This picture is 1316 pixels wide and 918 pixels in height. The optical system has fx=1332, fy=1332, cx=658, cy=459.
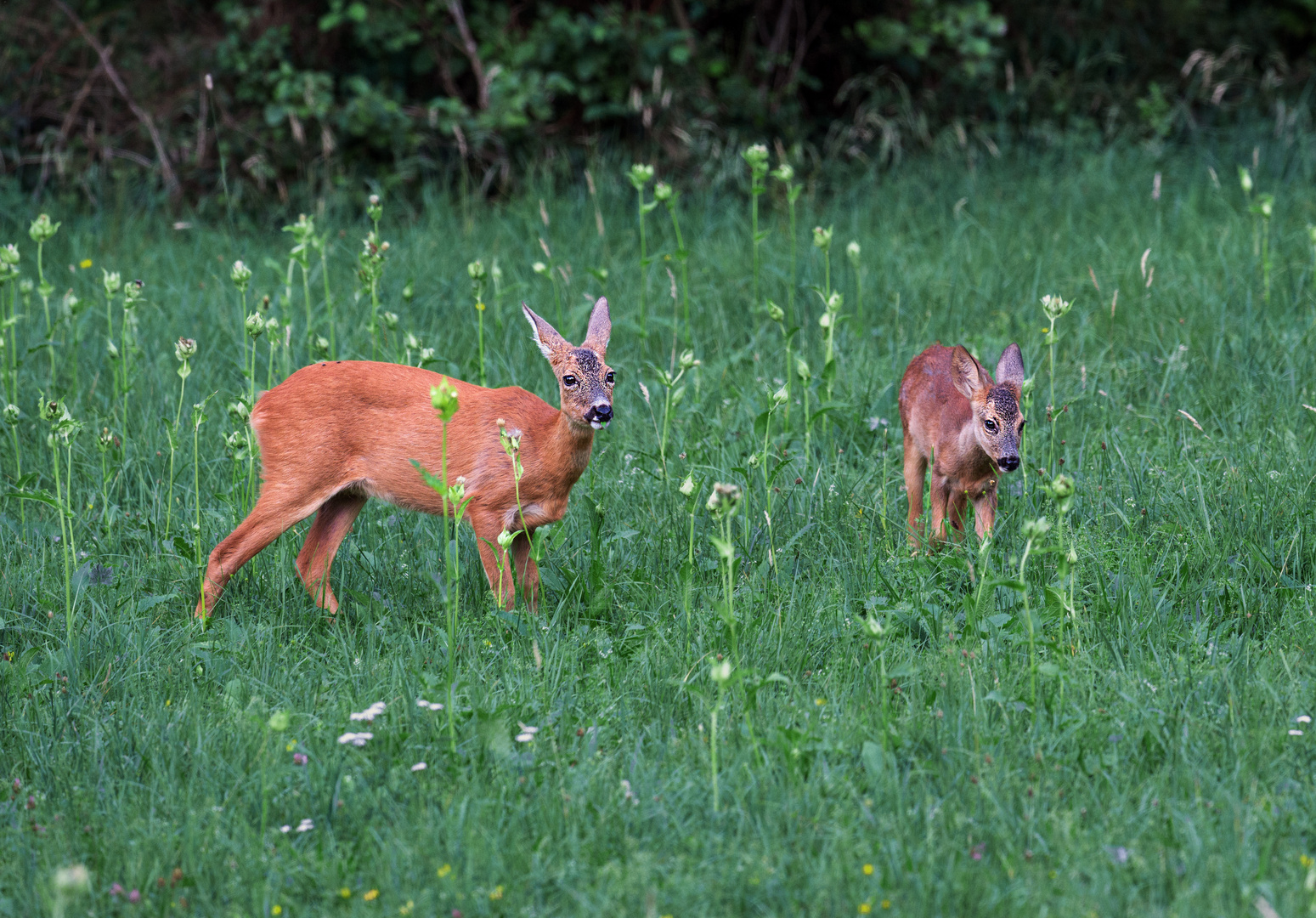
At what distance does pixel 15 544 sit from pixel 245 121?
17.8ft

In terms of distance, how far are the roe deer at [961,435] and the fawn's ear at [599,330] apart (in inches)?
50.3

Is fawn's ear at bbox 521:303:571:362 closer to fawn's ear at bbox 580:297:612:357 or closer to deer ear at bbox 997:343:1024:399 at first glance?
fawn's ear at bbox 580:297:612:357

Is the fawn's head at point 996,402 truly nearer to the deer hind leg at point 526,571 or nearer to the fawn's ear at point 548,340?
the fawn's ear at point 548,340

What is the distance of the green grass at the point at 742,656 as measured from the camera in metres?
3.02

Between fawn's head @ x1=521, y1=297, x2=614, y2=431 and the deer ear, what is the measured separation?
1485mm

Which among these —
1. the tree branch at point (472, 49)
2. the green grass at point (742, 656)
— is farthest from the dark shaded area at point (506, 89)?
the green grass at point (742, 656)

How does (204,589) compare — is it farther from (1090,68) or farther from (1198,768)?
(1090,68)

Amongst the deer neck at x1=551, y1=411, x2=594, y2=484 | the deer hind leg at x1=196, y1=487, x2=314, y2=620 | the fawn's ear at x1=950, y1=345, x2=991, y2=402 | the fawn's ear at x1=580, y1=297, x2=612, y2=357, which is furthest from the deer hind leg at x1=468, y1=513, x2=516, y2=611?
the fawn's ear at x1=950, y1=345, x2=991, y2=402

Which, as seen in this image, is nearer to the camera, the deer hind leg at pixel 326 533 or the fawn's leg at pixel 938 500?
the deer hind leg at pixel 326 533

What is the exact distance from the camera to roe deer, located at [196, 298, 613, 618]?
4516 millimetres

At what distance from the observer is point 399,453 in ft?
15.0

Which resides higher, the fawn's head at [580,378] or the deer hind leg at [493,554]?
the fawn's head at [580,378]

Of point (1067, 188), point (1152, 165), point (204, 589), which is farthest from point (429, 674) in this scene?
point (1152, 165)

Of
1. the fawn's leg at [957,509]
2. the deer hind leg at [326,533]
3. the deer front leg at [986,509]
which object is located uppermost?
the deer front leg at [986,509]
